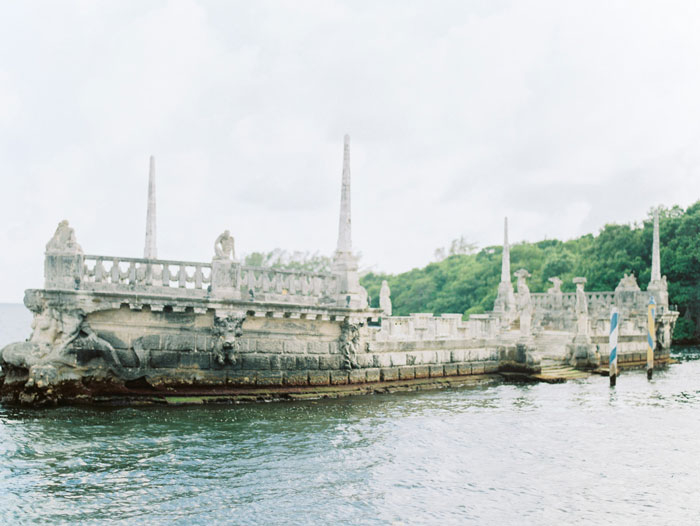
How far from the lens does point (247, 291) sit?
17219mm

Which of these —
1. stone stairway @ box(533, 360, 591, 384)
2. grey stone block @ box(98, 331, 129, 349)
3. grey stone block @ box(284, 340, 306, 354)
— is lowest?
stone stairway @ box(533, 360, 591, 384)

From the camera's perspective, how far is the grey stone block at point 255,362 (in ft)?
56.3

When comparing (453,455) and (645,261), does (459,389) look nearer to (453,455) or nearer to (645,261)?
(453,455)

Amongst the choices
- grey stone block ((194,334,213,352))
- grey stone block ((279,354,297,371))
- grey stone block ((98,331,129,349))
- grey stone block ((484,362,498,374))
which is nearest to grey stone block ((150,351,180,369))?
grey stone block ((194,334,213,352))

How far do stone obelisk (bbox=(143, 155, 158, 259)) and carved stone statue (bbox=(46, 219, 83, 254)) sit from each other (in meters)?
5.66

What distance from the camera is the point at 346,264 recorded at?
738 inches

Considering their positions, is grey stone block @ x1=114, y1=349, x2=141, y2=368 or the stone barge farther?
grey stone block @ x1=114, y1=349, x2=141, y2=368

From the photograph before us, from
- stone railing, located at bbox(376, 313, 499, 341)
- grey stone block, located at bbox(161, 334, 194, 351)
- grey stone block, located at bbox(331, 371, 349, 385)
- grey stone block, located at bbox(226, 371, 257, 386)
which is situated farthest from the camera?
stone railing, located at bbox(376, 313, 499, 341)

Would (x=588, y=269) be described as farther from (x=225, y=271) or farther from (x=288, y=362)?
(x=225, y=271)

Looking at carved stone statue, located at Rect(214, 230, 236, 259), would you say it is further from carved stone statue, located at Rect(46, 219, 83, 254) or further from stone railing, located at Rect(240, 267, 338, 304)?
carved stone statue, located at Rect(46, 219, 83, 254)

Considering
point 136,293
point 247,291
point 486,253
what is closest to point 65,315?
point 136,293

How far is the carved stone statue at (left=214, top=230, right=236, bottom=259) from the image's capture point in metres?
16.9

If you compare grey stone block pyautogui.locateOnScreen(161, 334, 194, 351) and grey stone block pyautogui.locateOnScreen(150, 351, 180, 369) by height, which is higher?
grey stone block pyautogui.locateOnScreen(161, 334, 194, 351)

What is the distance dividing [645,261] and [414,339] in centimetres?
3098
